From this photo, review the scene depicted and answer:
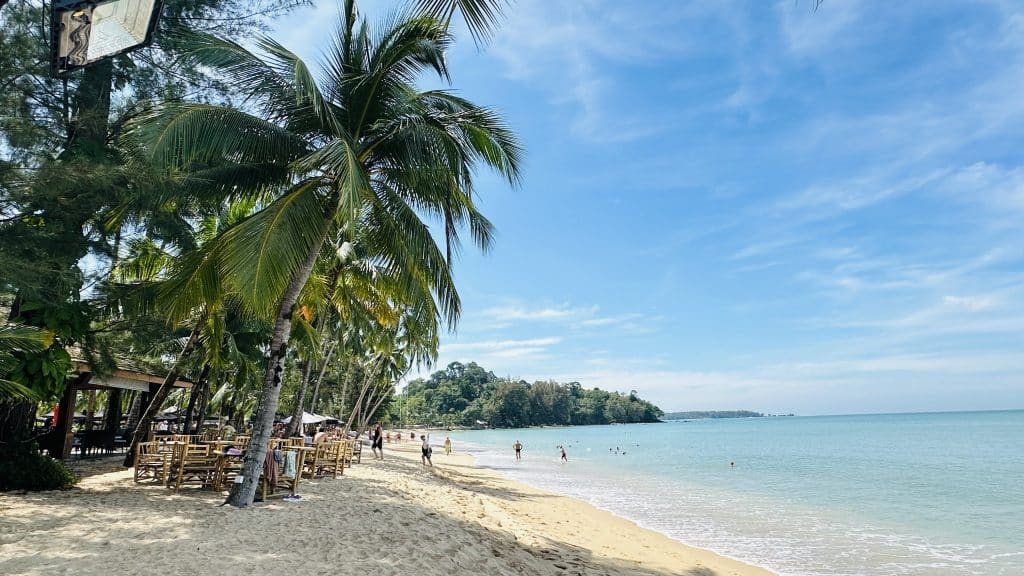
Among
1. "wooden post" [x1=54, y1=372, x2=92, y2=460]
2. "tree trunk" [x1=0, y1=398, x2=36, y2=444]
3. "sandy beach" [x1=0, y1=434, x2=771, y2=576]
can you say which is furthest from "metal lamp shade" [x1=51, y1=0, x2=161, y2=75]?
"wooden post" [x1=54, y1=372, x2=92, y2=460]

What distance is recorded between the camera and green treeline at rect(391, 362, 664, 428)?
112062 millimetres

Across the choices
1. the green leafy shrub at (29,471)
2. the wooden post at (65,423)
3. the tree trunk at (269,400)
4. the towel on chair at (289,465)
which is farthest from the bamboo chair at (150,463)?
the wooden post at (65,423)

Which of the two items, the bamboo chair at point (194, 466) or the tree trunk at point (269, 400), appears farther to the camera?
the bamboo chair at point (194, 466)

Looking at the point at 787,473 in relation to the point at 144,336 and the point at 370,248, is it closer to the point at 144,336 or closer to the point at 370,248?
the point at 370,248

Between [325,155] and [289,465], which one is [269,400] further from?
[325,155]

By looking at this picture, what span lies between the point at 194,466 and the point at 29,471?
193 cm

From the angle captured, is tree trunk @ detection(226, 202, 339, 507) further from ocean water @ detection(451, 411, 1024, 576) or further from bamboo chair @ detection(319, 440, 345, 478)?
ocean water @ detection(451, 411, 1024, 576)

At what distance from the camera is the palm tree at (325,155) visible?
6473 mm

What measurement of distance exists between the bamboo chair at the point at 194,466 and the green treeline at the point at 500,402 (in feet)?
297

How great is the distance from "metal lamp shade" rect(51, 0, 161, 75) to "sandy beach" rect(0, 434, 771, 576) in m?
3.97

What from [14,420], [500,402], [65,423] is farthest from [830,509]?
[500,402]

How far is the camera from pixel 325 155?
6062 mm

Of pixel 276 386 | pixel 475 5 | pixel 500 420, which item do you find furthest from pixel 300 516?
pixel 500 420

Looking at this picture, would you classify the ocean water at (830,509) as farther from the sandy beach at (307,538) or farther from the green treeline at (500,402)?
the green treeline at (500,402)
